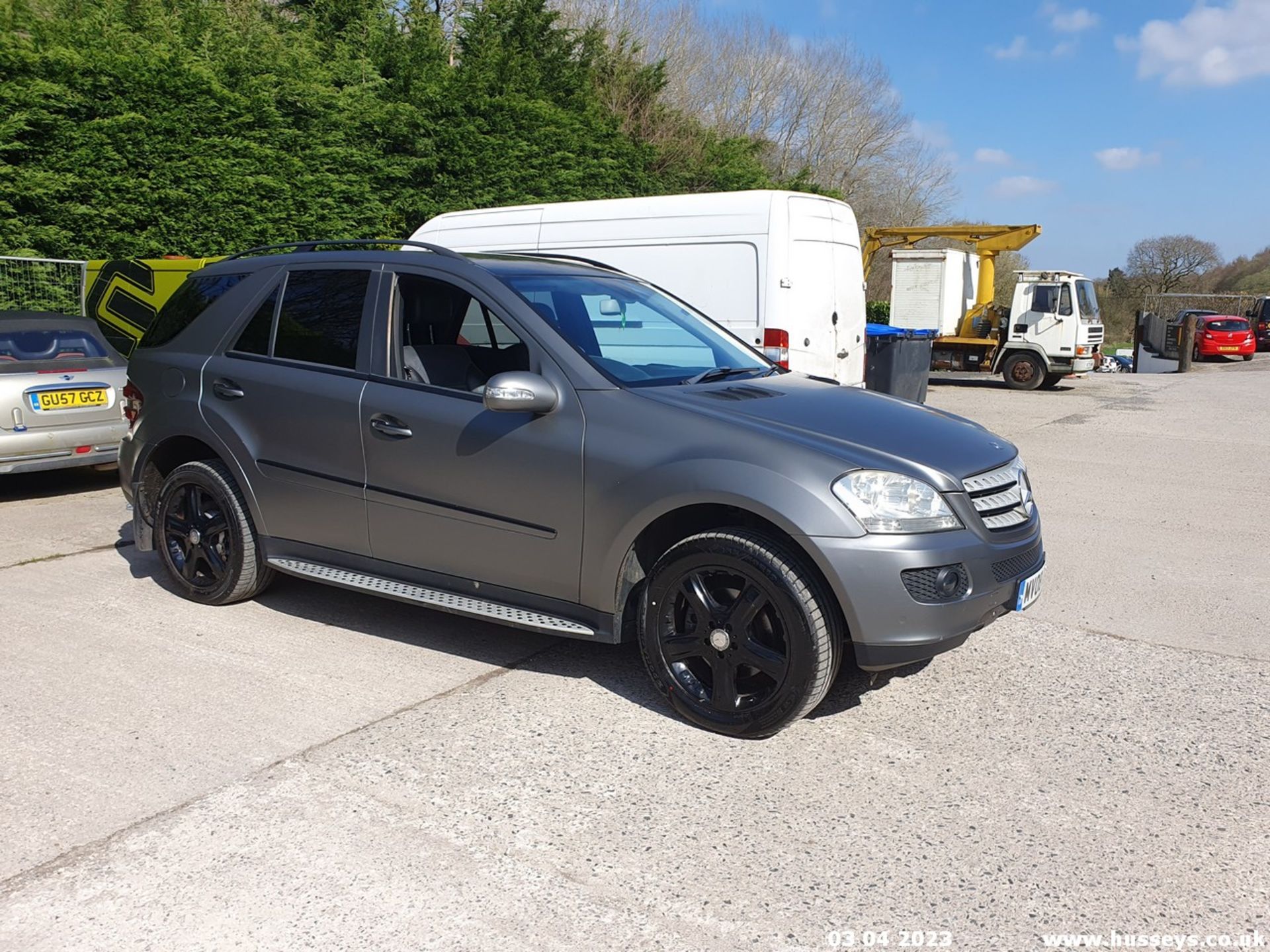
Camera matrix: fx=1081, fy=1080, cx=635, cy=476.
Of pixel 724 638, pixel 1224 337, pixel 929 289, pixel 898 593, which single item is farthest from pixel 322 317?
pixel 1224 337

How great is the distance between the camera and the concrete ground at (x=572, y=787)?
111 inches

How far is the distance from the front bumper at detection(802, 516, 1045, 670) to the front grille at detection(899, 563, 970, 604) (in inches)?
0.5

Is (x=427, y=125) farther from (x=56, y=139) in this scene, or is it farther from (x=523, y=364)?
(x=523, y=364)

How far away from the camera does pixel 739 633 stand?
3.81 meters

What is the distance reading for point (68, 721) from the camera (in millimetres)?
3973

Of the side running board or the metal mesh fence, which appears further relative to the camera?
the metal mesh fence

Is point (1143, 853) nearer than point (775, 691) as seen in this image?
Yes

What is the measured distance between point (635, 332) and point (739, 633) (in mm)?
1660

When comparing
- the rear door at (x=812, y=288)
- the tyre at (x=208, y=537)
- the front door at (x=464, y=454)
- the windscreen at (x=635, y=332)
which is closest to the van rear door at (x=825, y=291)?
the rear door at (x=812, y=288)

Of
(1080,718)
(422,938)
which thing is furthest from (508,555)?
(1080,718)

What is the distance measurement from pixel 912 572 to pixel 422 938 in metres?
1.94

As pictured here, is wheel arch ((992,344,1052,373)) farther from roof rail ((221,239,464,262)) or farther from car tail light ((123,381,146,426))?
car tail light ((123,381,146,426))

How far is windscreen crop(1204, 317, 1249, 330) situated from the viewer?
31.3 metres

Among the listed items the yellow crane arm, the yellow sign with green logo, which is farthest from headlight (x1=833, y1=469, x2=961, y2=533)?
the yellow crane arm
